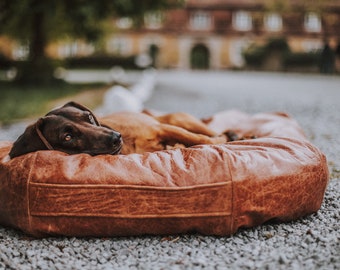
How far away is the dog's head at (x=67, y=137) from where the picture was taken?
11.7ft

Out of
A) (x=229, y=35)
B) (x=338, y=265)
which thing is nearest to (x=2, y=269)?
(x=338, y=265)

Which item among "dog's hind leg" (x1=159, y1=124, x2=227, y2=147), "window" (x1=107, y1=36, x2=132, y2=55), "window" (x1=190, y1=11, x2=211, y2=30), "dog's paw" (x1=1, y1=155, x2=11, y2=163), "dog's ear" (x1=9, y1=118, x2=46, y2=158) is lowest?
"window" (x1=107, y1=36, x2=132, y2=55)

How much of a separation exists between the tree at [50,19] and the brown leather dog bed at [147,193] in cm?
1293

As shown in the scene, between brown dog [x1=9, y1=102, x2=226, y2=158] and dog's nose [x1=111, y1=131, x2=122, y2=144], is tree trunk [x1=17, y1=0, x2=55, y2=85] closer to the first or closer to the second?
brown dog [x1=9, y1=102, x2=226, y2=158]

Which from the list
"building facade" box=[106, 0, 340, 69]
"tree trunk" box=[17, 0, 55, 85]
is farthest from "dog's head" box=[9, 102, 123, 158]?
"building facade" box=[106, 0, 340, 69]

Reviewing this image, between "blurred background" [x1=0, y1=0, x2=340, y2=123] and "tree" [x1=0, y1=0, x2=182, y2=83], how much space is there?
0.12ft

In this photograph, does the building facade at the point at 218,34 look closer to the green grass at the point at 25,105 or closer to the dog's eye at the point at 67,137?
the green grass at the point at 25,105

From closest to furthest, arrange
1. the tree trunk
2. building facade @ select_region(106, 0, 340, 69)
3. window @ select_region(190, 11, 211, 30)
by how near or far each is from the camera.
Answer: the tree trunk
building facade @ select_region(106, 0, 340, 69)
window @ select_region(190, 11, 211, 30)

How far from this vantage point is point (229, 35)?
144ft

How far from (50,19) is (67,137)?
1525cm

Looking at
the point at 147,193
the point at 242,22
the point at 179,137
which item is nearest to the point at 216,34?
the point at 242,22

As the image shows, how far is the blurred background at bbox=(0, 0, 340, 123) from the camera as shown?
17406mm

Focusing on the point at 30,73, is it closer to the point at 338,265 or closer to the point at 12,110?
the point at 12,110

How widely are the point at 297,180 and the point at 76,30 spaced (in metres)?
16.7
